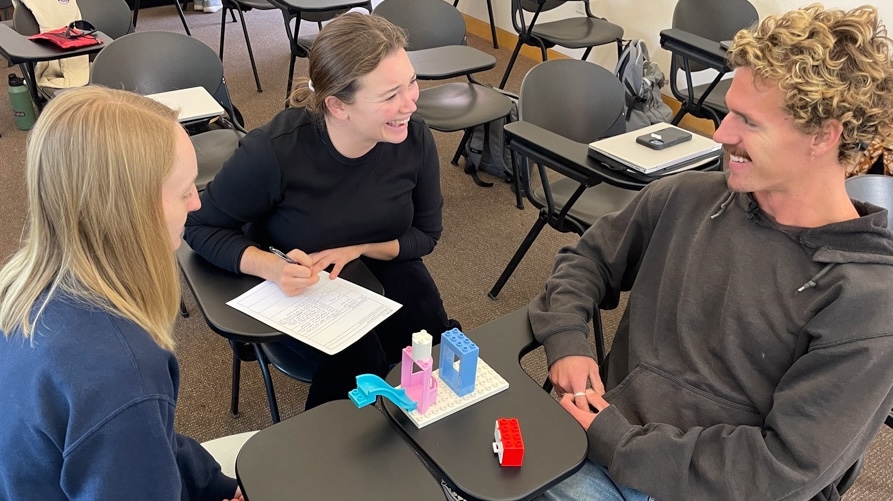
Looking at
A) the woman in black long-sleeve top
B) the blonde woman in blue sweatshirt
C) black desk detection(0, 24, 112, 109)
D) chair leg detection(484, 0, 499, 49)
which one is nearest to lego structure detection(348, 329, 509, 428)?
the blonde woman in blue sweatshirt

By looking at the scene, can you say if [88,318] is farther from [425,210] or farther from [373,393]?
[425,210]

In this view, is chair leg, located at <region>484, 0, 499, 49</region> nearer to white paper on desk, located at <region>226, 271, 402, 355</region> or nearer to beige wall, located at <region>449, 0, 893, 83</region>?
beige wall, located at <region>449, 0, 893, 83</region>

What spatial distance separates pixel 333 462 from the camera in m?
0.95

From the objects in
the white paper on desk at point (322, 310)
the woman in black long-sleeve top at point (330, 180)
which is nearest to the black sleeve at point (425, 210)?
the woman in black long-sleeve top at point (330, 180)

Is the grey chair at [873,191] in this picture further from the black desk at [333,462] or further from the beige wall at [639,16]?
the beige wall at [639,16]

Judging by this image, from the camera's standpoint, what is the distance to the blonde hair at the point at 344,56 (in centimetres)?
145

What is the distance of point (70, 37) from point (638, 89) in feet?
7.51

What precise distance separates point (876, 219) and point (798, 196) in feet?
0.38

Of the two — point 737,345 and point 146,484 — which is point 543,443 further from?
point 146,484

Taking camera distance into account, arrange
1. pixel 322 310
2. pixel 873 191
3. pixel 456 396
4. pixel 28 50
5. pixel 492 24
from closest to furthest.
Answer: pixel 456 396
pixel 322 310
pixel 873 191
pixel 28 50
pixel 492 24

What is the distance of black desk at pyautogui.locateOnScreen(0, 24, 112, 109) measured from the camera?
8.18 ft

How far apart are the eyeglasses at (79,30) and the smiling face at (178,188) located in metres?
2.17

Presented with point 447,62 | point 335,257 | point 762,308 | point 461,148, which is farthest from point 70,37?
point 762,308

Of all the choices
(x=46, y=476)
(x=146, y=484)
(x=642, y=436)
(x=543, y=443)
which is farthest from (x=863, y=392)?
(x=46, y=476)
